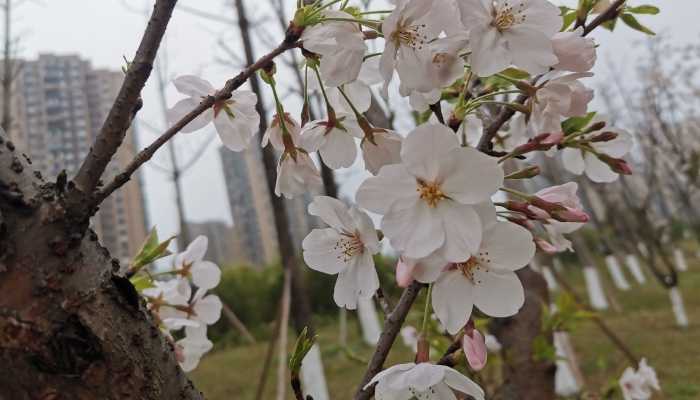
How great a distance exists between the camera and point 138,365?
1.17ft

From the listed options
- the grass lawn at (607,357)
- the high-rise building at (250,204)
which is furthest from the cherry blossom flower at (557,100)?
the high-rise building at (250,204)

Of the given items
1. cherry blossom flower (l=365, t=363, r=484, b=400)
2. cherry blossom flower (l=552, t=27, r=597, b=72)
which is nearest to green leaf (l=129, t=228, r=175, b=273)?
cherry blossom flower (l=365, t=363, r=484, b=400)

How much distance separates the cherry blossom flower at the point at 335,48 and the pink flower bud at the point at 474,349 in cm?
20

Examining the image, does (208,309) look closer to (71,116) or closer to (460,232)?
(460,232)

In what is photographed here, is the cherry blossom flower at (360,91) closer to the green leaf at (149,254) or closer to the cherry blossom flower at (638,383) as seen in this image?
the green leaf at (149,254)

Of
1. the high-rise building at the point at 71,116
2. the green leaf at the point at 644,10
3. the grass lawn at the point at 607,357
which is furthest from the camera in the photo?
the high-rise building at the point at 71,116

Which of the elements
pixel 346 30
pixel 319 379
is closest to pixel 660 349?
pixel 319 379

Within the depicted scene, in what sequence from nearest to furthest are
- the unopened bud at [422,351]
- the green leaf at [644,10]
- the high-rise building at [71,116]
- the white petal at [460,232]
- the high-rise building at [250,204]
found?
the white petal at [460,232]
the unopened bud at [422,351]
the green leaf at [644,10]
the high-rise building at [71,116]
the high-rise building at [250,204]

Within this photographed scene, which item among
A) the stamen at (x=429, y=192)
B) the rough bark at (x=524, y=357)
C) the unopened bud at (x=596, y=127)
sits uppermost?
the stamen at (x=429, y=192)

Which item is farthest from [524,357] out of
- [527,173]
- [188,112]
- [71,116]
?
[71,116]

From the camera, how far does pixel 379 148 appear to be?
415mm

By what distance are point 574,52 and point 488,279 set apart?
169mm

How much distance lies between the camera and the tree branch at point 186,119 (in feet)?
1.11

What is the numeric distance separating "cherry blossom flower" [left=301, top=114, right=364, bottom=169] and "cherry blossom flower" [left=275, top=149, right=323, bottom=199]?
17 millimetres
